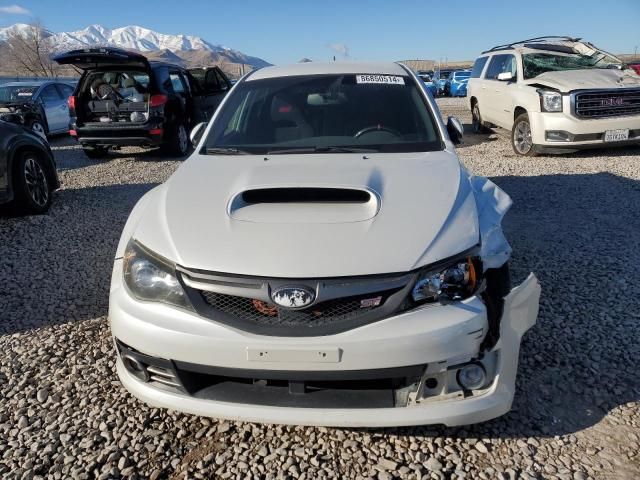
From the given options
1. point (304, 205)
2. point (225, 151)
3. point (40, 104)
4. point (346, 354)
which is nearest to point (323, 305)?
point (346, 354)

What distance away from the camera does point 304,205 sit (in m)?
2.33

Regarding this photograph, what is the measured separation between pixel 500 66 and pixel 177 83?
21.7 ft

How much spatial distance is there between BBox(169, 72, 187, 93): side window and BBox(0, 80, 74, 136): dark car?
156 inches

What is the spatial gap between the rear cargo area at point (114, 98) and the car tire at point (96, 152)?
81 cm

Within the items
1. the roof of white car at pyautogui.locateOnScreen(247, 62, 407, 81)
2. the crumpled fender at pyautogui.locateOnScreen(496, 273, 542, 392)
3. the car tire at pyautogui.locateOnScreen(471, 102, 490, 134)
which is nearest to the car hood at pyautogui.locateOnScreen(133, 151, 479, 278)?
the crumpled fender at pyautogui.locateOnScreen(496, 273, 542, 392)

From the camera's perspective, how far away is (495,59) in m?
10.7

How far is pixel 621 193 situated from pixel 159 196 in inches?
241

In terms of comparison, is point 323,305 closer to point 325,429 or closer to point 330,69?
point 325,429

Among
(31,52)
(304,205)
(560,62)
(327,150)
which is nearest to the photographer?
(304,205)

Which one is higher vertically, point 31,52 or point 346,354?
point 31,52

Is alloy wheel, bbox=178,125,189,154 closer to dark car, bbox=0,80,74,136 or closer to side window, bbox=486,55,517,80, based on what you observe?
dark car, bbox=0,80,74,136

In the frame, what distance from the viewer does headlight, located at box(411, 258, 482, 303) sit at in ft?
6.39

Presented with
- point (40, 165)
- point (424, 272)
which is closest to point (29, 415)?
point (424, 272)

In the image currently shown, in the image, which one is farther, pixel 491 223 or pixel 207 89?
pixel 207 89
